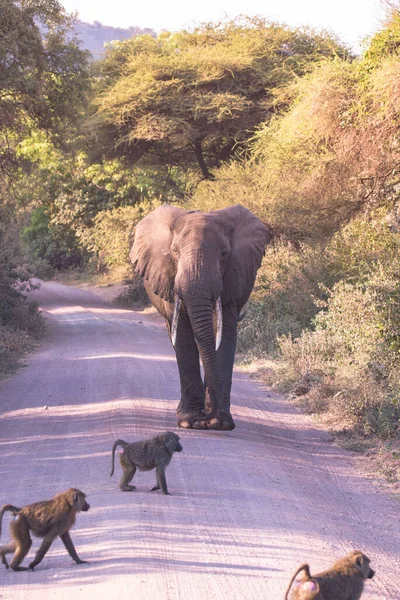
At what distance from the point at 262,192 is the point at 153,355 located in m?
7.59

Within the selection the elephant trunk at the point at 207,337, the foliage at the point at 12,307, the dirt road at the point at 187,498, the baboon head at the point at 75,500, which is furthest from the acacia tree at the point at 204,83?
the baboon head at the point at 75,500

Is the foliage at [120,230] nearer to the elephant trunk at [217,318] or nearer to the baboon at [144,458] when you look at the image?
the elephant trunk at [217,318]

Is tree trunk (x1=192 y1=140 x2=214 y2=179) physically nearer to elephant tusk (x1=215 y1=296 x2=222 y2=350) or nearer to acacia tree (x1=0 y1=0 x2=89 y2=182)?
acacia tree (x1=0 y1=0 x2=89 y2=182)

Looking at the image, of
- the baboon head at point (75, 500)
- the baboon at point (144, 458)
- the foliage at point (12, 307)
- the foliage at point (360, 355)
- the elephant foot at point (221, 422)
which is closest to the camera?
the baboon head at point (75, 500)

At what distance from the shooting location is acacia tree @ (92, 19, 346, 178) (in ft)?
92.4

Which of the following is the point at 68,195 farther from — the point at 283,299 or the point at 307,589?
the point at 307,589

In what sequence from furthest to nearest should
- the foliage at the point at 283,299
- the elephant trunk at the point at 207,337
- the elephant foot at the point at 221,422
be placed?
the foliage at the point at 283,299 → the elephant foot at the point at 221,422 → the elephant trunk at the point at 207,337

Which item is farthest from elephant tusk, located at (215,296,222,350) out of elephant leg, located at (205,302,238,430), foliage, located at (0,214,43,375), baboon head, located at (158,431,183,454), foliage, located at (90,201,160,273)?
foliage, located at (90,201,160,273)

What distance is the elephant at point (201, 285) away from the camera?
994 cm

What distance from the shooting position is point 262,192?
22984mm

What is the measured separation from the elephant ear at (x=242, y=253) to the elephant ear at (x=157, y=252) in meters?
0.69

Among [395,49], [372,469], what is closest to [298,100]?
[395,49]

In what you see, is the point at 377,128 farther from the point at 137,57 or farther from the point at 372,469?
the point at 137,57

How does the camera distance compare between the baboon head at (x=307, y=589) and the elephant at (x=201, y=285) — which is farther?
the elephant at (x=201, y=285)
